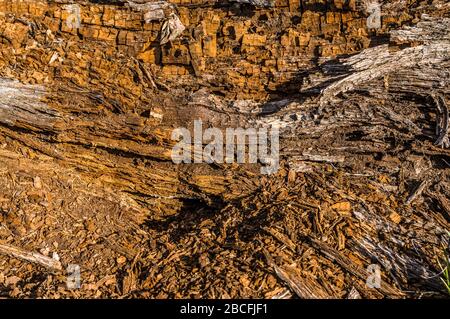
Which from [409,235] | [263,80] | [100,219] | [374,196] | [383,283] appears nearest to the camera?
[383,283]

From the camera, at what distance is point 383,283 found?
489cm

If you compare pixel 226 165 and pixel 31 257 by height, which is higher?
pixel 226 165

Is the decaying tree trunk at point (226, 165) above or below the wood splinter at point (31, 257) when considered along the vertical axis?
above

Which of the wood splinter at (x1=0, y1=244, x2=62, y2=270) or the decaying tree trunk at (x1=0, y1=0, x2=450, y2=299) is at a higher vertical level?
the decaying tree trunk at (x1=0, y1=0, x2=450, y2=299)

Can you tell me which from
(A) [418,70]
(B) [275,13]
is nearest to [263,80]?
(B) [275,13]

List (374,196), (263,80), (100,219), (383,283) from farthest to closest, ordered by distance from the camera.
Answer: (263,80), (100,219), (374,196), (383,283)

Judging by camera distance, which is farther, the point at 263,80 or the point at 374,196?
the point at 263,80

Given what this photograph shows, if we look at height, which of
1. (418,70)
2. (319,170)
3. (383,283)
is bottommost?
(383,283)

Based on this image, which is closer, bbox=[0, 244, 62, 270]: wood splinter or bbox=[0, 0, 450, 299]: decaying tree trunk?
bbox=[0, 0, 450, 299]: decaying tree trunk

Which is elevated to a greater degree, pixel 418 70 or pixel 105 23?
pixel 105 23

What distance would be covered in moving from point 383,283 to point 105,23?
5187 mm

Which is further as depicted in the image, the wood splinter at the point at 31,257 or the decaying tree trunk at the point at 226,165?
the wood splinter at the point at 31,257

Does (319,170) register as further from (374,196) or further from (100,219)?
(100,219)

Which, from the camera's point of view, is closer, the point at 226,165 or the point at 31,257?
the point at 31,257
